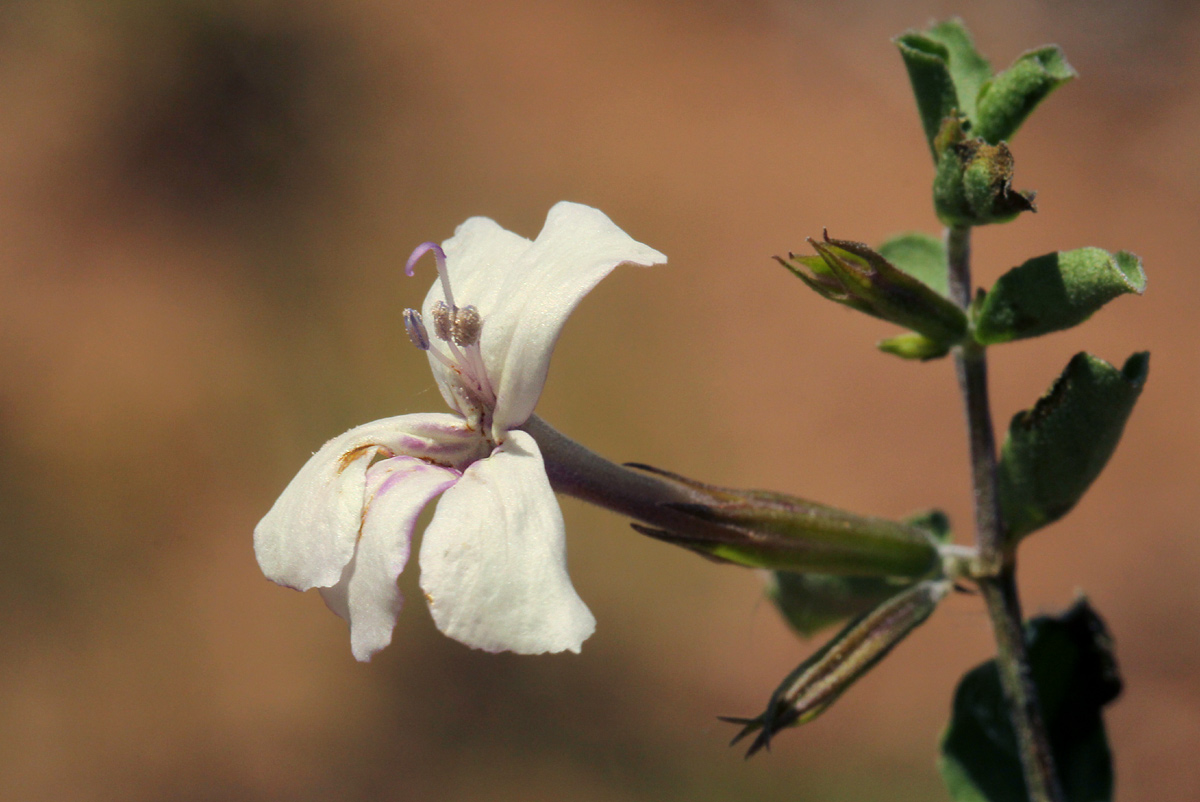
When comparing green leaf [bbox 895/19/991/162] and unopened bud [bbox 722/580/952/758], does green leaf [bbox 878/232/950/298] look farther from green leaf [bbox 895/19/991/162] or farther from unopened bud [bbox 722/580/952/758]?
unopened bud [bbox 722/580/952/758]

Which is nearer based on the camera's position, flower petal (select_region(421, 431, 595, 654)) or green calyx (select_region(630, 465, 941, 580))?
flower petal (select_region(421, 431, 595, 654))

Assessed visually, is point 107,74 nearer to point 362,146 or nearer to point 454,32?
point 362,146

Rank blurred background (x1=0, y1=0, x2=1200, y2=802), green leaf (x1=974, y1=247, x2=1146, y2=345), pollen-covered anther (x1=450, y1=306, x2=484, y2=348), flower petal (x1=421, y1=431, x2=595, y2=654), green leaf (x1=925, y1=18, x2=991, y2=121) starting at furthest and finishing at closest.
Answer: blurred background (x1=0, y1=0, x2=1200, y2=802) → green leaf (x1=925, y1=18, x2=991, y2=121) → pollen-covered anther (x1=450, y1=306, x2=484, y2=348) → green leaf (x1=974, y1=247, x2=1146, y2=345) → flower petal (x1=421, y1=431, x2=595, y2=654)

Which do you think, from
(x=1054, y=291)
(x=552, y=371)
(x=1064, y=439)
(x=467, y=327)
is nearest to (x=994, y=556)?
(x=1064, y=439)

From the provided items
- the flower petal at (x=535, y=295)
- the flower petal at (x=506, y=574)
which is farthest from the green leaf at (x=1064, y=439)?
the flower petal at (x=506, y=574)

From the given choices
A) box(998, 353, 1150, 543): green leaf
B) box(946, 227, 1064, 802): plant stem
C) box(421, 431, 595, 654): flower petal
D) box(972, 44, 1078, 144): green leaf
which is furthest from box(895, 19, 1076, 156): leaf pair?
box(421, 431, 595, 654): flower petal

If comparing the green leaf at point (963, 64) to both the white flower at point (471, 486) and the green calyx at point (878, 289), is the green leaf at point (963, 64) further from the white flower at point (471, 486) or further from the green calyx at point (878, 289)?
the white flower at point (471, 486)

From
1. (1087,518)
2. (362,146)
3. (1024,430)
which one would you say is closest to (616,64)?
(362,146)

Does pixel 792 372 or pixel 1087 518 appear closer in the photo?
pixel 1087 518
